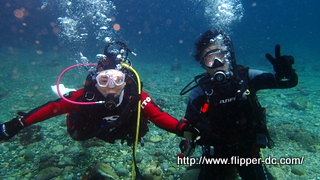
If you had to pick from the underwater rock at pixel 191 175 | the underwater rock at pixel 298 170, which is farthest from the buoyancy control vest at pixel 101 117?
the underwater rock at pixel 298 170

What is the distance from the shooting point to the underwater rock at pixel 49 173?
4.46 m

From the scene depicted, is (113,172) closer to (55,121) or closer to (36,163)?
(36,163)

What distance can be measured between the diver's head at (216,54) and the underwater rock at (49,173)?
4.27 metres

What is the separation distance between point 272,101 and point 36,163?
1074cm

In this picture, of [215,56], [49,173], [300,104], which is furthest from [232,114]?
[300,104]

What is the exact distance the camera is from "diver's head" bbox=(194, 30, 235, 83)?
3456 millimetres

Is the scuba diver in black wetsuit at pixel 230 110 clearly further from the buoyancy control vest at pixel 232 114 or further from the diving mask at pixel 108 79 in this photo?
the diving mask at pixel 108 79

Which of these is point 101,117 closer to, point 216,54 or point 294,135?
point 216,54

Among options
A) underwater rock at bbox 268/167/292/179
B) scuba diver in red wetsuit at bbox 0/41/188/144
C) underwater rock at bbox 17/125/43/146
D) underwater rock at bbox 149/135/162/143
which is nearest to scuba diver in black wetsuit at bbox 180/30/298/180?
scuba diver in red wetsuit at bbox 0/41/188/144

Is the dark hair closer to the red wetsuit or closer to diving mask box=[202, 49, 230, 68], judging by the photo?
diving mask box=[202, 49, 230, 68]

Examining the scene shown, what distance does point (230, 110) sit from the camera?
3.50 metres

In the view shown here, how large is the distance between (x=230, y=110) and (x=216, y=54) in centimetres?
108

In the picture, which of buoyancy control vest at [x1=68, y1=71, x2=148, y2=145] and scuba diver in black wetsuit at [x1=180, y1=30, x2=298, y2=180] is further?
buoyancy control vest at [x1=68, y1=71, x2=148, y2=145]

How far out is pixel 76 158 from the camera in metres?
5.41
